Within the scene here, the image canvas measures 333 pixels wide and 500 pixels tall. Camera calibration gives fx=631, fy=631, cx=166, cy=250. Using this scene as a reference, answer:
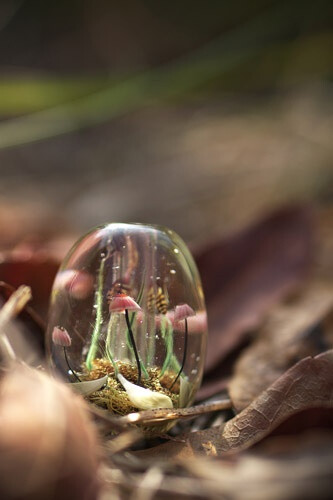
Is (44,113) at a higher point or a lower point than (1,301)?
higher

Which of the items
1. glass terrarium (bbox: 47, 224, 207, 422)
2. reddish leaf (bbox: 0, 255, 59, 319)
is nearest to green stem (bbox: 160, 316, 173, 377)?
glass terrarium (bbox: 47, 224, 207, 422)

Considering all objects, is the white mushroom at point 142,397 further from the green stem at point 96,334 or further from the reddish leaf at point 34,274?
the reddish leaf at point 34,274

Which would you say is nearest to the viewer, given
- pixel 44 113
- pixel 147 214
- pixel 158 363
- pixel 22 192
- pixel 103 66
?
pixel 158 363

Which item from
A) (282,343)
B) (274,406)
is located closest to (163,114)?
(282,343)

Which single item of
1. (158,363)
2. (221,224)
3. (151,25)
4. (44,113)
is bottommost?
(221,224)

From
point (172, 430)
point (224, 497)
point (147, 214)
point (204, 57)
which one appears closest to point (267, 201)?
point (147, 214)

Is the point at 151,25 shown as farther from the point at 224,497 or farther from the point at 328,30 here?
the point at 224,497

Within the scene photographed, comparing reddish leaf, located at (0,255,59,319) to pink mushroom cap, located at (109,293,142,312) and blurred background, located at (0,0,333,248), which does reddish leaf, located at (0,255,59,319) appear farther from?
blurred background, located at (0,0,333,248)
